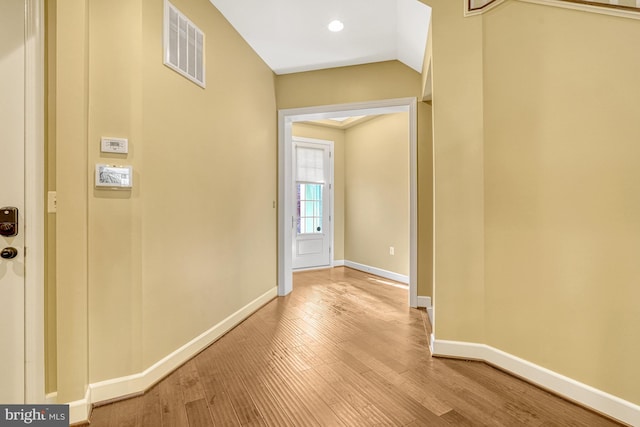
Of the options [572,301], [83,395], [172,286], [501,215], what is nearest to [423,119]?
[501,215]

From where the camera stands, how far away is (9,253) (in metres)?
1.35

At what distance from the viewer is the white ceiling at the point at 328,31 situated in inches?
91.4

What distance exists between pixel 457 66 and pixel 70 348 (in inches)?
120

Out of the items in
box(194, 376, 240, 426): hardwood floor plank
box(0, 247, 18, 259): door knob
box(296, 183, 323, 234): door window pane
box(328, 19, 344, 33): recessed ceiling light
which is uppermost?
box(328, 19, 344, 33): recessed ceiling light

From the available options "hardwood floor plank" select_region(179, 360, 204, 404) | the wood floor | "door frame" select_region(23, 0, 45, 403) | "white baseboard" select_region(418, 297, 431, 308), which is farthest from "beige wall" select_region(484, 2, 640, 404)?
"door frame" select_region(23, 0, 45, 403)

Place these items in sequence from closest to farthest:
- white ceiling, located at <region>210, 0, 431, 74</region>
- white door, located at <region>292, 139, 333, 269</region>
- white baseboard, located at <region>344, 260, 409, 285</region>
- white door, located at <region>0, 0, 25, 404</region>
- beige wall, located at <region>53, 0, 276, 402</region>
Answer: white door, located at <region>0, 0, 25, 404</region>, beige wall, located at <region>53, 0, 276, 402</region>, white ceiling, located at <region>210, 0, 431, 74</region>, white baseboard, located at <region>344, 260, 409, 285</region>, white door, located at <region>292, 139, 333, 269</region>

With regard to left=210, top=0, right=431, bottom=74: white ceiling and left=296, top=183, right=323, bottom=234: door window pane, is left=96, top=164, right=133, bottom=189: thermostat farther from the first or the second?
left=296, top=183, right=323, bottom=234: door window pane

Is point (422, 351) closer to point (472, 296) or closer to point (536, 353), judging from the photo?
point (472, 296)

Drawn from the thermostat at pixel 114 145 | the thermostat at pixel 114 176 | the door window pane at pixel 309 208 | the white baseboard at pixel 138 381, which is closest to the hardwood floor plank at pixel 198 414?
the white baseboard at pixel 138 381

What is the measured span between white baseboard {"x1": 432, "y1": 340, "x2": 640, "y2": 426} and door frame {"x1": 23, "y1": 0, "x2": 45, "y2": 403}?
2473 mm

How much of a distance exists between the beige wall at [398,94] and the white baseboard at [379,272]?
3.75 feet

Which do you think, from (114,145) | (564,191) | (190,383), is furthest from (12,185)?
(564,191)

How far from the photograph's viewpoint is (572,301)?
164cm

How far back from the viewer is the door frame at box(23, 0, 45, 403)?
4.50ft
